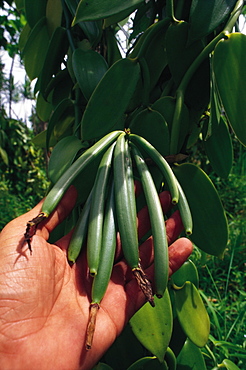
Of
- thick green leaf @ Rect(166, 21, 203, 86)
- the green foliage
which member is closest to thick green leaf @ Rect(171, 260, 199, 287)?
thick green leaf @ Rect(166, 21, 203, 86)

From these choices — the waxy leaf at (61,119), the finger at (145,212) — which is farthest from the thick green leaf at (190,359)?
the waxy leaf at (61,119)

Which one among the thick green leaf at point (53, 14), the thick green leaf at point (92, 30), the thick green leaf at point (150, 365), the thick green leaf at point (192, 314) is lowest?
the thick green leaf at point (150, 365)

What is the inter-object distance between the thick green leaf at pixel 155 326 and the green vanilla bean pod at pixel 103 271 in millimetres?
131

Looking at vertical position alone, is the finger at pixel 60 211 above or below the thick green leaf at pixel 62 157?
below

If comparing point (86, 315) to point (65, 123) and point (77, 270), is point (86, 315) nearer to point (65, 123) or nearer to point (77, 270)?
point (77, 270)

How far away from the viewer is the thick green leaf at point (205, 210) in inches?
25.4

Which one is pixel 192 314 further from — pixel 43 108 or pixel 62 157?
pixel 43 108

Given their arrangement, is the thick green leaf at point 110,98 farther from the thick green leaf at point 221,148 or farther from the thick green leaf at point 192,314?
the thick green leaf at point 192,314

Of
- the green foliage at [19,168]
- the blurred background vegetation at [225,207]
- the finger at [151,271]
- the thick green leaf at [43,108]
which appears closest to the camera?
the finger at [151,271]

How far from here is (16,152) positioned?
10.3 ft

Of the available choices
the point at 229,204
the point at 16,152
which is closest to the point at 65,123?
the point at 229,204

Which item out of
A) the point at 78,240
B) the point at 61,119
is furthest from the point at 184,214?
the point at 61,119

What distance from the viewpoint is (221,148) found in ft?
2.46

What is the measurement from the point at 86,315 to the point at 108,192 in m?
0.21
